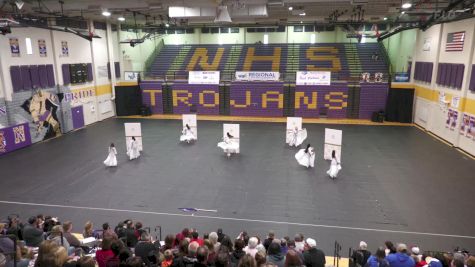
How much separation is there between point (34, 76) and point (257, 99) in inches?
571

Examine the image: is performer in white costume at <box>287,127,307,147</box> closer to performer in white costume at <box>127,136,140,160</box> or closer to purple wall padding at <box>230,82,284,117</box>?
performer in white costume at <box>127,136,140,160</box>

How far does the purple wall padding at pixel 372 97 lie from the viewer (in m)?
24.9

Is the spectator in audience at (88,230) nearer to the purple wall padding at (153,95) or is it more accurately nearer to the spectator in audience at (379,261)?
the spectator in audience at (379,261)

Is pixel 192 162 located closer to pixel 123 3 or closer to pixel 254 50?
pixel 123 3

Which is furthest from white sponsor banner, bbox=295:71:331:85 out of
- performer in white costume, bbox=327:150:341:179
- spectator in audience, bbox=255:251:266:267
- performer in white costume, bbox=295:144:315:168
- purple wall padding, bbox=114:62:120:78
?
spectator in audience, bbox=255:251:266:267

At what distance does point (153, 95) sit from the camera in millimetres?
27406

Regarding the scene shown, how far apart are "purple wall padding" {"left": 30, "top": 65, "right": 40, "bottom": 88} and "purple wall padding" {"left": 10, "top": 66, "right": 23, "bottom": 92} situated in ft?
2.72

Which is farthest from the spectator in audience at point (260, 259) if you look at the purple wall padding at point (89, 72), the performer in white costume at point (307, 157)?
the purple wall padding at point (89, 72)

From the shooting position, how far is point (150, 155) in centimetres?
1673

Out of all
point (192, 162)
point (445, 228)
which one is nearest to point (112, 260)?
point (445, 228)

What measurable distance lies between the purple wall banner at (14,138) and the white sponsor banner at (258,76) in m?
14.3

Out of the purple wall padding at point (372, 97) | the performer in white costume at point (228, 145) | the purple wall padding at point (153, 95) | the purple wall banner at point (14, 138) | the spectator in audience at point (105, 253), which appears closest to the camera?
the spectator in audience at point (105, 253)

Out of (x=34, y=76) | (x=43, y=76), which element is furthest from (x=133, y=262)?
(x=43, y=76)

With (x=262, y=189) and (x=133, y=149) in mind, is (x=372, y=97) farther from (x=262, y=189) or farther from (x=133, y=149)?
(x=133, y=149)
